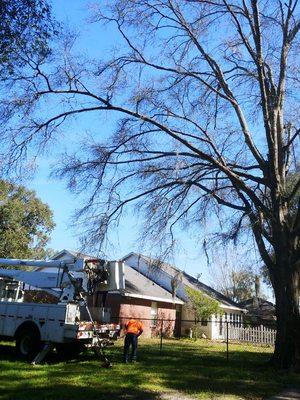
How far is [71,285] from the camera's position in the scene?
14664 mm

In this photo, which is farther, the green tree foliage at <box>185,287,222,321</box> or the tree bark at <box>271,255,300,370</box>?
the green tree foliage at <box>185,287,222,321</box>

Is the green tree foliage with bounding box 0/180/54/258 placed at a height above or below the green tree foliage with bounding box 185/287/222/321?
above

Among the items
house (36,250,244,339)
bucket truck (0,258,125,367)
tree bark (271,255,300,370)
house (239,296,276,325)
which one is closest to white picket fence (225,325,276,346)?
house (36,250,244,339)

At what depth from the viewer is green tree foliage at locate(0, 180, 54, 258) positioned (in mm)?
39719

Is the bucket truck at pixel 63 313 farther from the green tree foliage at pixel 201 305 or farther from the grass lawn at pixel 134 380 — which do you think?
the green tree foliage at pixel 201 305

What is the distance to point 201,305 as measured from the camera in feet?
107

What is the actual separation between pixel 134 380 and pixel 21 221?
31.9 m

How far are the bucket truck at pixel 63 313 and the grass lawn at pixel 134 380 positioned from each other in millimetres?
575

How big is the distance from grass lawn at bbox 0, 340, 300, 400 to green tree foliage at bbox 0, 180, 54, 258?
81.1ft

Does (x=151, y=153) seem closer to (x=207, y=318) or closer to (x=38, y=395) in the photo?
(x=38, y=395)

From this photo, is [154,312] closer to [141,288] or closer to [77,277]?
[141,288]

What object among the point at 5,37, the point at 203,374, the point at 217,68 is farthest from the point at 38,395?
the point at 217,68

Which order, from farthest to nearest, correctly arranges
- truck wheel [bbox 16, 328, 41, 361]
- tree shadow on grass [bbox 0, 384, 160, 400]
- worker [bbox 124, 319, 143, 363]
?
worker [bbox 124, 319, 143, 363] → truck wheel [bbox 16, 328, 41, 361] → tree shadow on grass [bbox 0, 384, 160, 400]

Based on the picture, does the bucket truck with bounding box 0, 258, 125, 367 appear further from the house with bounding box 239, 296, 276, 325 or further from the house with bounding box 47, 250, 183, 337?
the house with bounding box 239, 296, 276, 325
